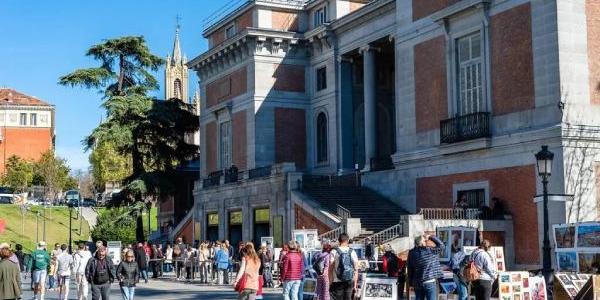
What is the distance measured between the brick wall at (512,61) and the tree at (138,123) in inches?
1030

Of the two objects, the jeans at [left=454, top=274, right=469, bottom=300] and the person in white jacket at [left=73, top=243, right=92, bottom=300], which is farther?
the person in white jacket at [left=73, top=243, right=92, bottom=300]

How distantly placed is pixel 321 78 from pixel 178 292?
64.3 ft

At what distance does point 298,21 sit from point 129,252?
2852 cm

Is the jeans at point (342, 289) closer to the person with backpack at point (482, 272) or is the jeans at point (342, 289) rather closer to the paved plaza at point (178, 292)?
the person with backpack at point (482, 272)

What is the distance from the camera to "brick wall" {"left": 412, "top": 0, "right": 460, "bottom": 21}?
33025 mm

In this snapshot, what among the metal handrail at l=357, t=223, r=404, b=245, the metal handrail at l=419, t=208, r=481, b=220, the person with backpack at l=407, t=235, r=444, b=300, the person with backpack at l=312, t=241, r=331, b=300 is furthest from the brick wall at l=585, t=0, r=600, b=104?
the person with backpack at l=312, t=241, r=331, b=300

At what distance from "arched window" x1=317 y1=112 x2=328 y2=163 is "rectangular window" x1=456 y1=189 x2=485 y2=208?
566 inches

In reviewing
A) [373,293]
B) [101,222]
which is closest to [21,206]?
[101,222]

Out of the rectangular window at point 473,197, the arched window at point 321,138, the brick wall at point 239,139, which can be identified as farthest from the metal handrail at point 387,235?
the brick wall at point 239,139

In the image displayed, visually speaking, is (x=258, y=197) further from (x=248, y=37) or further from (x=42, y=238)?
(x=42, y=238)

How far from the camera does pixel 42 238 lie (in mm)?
81625

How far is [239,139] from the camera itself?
46844mm

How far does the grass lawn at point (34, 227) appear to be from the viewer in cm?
8056

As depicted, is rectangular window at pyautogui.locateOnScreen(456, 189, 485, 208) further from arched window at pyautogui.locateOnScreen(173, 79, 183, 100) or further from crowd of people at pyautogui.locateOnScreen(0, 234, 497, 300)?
arched window at pyautogui.locateOnScreen(173, 79, 183, 100)
